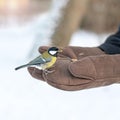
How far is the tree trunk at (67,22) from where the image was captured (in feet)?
17.4

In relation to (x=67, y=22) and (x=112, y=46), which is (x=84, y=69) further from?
(x=67, y=22)

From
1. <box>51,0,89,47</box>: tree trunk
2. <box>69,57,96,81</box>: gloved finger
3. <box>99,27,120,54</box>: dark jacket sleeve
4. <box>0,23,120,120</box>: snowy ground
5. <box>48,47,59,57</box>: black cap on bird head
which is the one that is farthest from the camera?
<box>51,0,89,47</box>: tree trunk

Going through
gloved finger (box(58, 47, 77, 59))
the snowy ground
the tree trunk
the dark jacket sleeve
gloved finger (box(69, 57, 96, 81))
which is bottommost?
the snowy ground

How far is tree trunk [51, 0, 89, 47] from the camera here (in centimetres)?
530

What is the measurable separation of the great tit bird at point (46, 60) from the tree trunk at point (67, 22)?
349 cm

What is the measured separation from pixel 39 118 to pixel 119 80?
2347 mm

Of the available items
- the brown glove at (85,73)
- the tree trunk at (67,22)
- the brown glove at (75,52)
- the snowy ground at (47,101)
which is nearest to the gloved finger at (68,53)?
the brown glove at (75,52)

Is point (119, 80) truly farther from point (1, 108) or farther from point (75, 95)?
point (75, 95)

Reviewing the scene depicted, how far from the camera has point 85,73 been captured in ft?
5.28

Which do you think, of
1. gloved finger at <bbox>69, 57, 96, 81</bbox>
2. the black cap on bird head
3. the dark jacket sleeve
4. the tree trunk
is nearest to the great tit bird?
the black cap on bird head

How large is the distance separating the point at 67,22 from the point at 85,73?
386 cm

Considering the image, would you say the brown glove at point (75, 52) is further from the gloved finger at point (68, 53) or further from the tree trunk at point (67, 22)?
the tree trunk at point (67, 22)

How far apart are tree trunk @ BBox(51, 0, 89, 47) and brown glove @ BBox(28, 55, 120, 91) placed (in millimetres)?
3579

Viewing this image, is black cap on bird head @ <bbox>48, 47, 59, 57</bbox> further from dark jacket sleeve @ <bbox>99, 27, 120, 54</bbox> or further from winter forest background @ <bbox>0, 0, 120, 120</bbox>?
winter forest background @ <bbox>0, 0, 120, 120</bbox>
